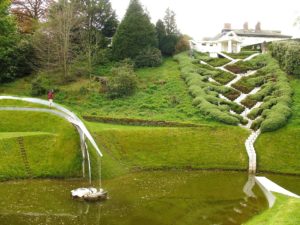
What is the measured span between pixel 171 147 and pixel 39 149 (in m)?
11.7

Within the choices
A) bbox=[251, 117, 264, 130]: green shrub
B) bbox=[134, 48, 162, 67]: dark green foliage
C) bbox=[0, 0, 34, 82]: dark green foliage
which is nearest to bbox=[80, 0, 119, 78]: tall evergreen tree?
bbox=[134, 48, 162, 67]: dark green foliage

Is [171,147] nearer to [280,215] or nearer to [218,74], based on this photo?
[280,215]

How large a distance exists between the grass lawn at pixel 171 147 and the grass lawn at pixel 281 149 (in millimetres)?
1642

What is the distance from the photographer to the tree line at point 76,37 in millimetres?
52406

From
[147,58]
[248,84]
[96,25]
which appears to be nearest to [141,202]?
[248,84]

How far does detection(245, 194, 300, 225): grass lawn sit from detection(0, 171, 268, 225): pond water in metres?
1.11

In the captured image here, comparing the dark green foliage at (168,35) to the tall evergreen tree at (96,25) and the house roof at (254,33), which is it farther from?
the house roof at (254,33)

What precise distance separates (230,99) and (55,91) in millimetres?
21184

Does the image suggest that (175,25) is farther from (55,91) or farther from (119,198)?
(119,198)

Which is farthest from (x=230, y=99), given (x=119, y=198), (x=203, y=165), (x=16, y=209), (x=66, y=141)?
(x=16, y=209)

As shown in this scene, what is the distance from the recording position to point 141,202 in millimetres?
26031

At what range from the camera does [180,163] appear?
35938 mm

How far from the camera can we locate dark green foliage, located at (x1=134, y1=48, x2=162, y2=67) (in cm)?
6000

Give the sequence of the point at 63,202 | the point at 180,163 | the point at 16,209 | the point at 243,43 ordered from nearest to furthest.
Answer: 1. the point at 16,209
2. the point at 63,202
3. the point at 180,163
4. the point at 243,43
